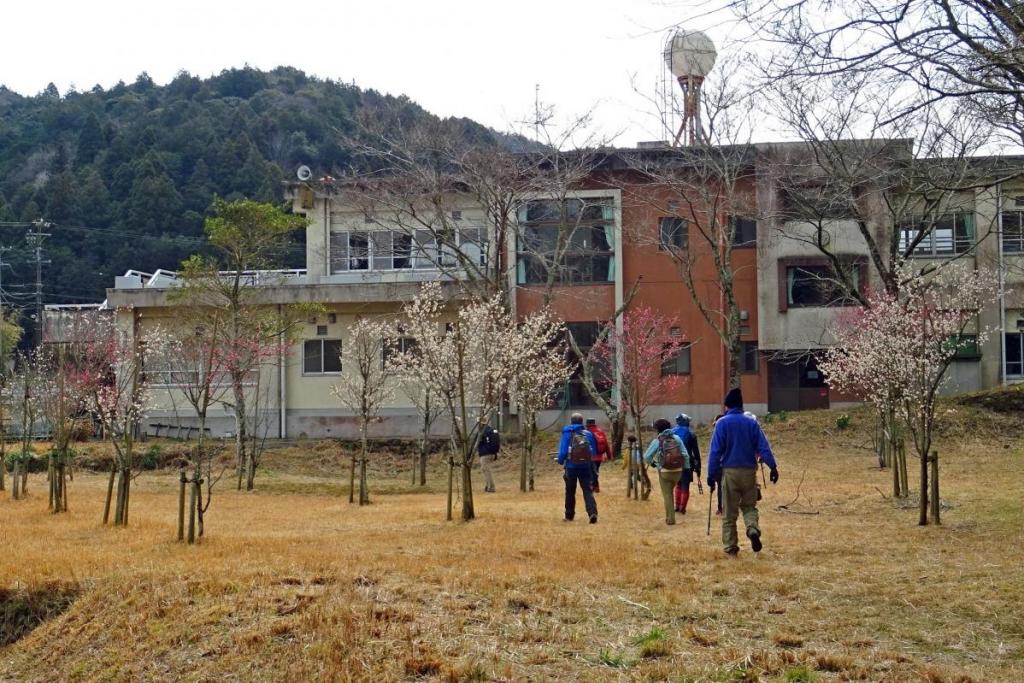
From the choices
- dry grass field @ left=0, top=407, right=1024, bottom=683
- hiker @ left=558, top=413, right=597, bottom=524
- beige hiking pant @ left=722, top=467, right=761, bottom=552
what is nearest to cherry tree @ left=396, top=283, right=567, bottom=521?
hiker @ left=558, top=413, right=597, bottom=524

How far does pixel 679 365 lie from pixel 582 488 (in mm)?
19540

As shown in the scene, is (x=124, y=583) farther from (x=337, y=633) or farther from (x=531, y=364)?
(x=531, y=364)

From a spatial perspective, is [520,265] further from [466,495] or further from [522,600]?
[522,600]

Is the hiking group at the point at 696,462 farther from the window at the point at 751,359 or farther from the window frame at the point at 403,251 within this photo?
the window at the point at 751,359

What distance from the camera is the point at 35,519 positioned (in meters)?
15.6

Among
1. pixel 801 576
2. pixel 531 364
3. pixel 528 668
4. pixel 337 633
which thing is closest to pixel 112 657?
pixel 337 633

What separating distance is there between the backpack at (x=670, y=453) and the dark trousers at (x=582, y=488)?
41.1 inches

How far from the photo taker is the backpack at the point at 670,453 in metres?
13.8

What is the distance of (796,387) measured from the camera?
109 ft

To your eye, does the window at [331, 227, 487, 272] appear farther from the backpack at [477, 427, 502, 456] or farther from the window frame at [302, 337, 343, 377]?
the backpack at [477, 427, 502, 456]

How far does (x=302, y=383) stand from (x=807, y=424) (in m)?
16.2

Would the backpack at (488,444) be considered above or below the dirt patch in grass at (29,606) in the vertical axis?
above

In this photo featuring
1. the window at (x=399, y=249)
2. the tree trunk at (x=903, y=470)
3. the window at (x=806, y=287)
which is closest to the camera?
the tree trunk at (x=903, y=470)

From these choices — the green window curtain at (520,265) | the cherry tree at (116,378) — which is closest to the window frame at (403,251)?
the green window curtain at (520,265)
